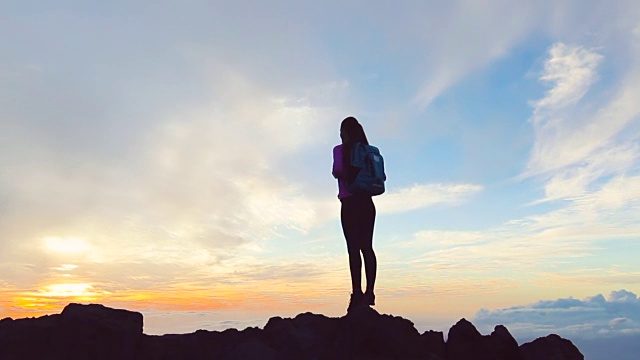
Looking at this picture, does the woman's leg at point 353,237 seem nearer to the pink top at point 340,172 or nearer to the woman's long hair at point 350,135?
the pink top at point 340,172

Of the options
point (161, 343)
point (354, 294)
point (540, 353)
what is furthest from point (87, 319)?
point (540, 353)

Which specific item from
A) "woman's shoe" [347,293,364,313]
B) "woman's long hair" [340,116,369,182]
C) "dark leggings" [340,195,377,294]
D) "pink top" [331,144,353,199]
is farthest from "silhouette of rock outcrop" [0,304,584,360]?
"woman's long hair" [340,116,369,182]

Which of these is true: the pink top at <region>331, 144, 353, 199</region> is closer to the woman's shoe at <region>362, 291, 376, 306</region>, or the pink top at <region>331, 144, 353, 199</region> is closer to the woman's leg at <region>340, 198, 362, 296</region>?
the woman's leg at <region>340, 198, 362, 296</region>

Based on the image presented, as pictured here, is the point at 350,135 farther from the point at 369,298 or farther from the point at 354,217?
the point at 369,298

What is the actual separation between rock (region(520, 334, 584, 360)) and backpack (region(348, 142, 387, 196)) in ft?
16.7

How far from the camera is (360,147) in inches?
534

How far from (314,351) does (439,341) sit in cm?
380

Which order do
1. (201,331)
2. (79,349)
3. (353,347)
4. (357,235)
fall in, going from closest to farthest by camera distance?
1. (79,349)
2. (353,347)
3. (357,235)
4. (201,331)

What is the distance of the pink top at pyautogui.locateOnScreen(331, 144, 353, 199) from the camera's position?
13.4 meters

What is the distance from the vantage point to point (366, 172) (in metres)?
13.4

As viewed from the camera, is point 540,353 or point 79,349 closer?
point 79,349

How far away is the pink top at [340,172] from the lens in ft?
44.0

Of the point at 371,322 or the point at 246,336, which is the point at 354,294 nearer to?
the point at 371,322

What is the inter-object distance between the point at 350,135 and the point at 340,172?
0.90 meters
